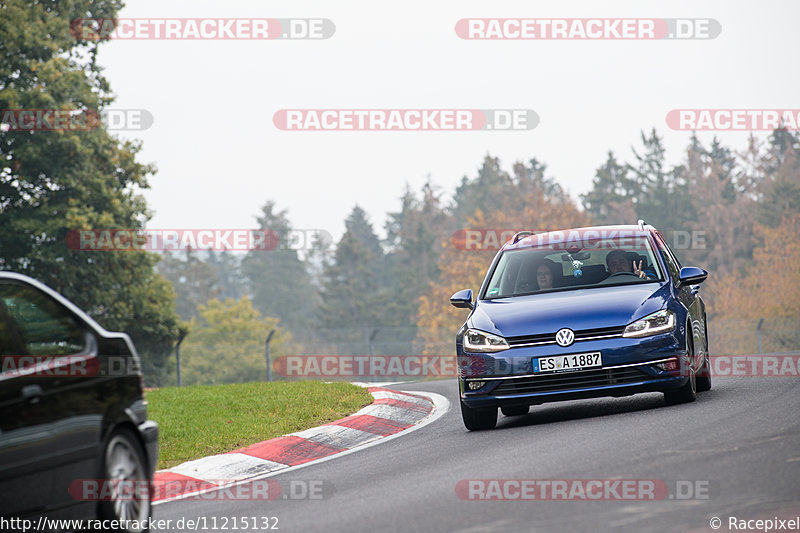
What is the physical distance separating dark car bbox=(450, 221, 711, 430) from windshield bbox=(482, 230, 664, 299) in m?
0.01

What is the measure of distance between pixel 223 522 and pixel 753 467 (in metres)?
3.35

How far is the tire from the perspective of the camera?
33.0ft

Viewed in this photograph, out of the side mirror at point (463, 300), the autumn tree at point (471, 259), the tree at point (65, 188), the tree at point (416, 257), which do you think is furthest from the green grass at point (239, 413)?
the tree at point (416, 257)

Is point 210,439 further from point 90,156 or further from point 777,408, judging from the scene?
point 90,156

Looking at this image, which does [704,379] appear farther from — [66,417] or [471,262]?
[471,262]

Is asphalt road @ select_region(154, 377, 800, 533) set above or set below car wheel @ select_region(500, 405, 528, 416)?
above

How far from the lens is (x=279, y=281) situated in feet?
423

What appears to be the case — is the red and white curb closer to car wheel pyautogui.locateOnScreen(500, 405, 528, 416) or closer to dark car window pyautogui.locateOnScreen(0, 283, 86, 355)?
car wheel pyautogui.locateOnScreen(500, 405, 528, 416)

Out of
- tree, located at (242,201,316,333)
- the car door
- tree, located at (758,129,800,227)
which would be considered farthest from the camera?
tree, located at (242,201,316,333)

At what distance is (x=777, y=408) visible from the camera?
9.42 m
